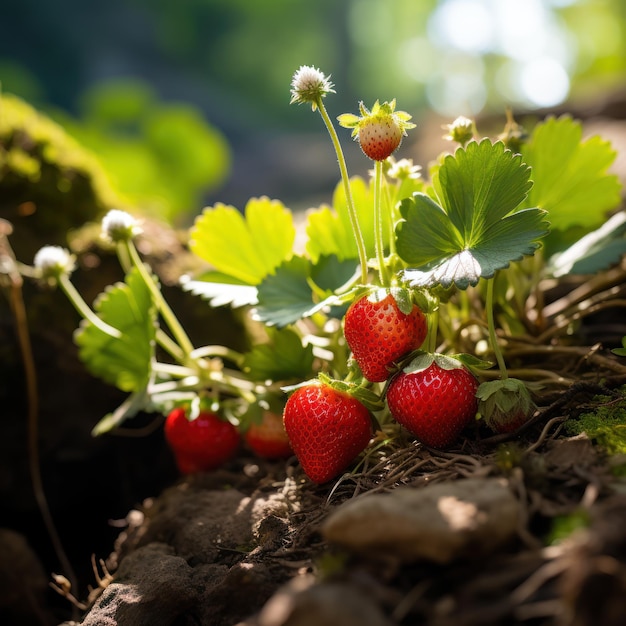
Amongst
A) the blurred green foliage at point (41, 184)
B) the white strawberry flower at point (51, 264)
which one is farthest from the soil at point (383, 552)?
the blurred green foliage at point (41, 184)

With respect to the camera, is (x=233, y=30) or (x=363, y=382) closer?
(x=363, y=382)

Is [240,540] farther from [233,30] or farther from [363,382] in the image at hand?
[233,30]

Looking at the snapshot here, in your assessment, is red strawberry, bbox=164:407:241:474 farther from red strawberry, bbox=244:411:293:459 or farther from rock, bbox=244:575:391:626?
rock, bbox=244:575:391:626

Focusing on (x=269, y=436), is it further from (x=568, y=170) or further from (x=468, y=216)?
(x=568, y=170)

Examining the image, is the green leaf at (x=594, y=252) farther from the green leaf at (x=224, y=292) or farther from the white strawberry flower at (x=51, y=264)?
the white strawberry flower at (x=51, y=264)

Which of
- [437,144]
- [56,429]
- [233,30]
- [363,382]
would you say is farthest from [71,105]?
[363,382]

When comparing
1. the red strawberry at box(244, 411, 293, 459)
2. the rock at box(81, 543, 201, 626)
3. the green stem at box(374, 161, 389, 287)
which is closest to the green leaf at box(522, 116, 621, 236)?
the green stem at box(374, 161, 389, 287)
